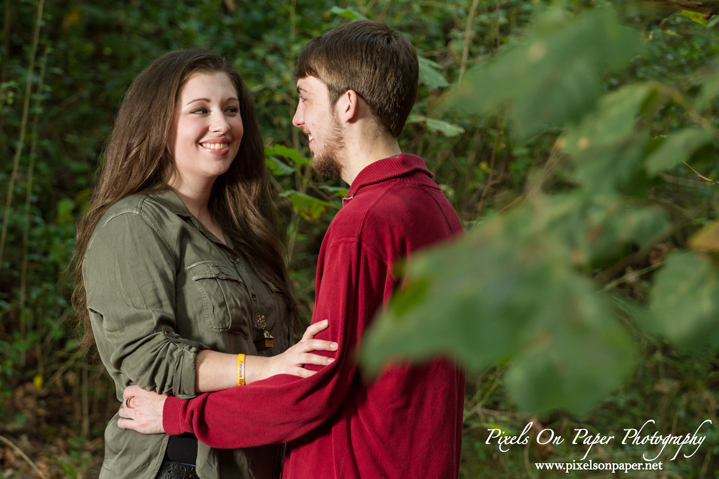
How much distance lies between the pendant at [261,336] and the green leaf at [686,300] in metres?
1.63

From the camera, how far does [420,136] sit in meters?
4.45

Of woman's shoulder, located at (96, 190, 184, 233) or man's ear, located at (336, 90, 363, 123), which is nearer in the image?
man's ear, located at (336, 90, 363, 123)

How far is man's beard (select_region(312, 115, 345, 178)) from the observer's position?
1.86 metres

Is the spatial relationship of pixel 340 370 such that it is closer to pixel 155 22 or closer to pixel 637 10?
pixel 637 10

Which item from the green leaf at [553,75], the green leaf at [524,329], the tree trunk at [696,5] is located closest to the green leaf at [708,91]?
the green leaf at [553,75]

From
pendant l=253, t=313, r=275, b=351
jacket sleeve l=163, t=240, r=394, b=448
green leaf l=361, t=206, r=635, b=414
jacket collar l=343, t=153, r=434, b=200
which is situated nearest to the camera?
green leaf l=361, t=206, r=635, b=414

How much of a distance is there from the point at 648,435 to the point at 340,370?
350 cm

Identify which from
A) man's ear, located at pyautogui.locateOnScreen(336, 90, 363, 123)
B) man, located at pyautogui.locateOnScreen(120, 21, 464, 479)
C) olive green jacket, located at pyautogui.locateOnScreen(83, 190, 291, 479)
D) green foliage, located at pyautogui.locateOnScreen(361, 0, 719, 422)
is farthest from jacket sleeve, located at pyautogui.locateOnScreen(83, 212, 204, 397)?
green foliage, located at pyautogui.locateOnScreen(361, 0, 719, 422)

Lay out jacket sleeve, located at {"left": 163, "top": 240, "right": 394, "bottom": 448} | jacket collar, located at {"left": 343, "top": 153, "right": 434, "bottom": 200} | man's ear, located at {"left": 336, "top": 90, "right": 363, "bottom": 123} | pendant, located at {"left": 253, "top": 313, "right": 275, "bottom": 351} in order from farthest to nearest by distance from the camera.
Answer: pendant, located at {"left": 253, "top": 313, "right": 275, "bottom": 351} < man's ear, located at {"left": 336, "top": 90, "right": 363, "bottom": 123} < jacket collar, located at {"left": 343, "top": 153, "right": 434, "bottom": 200} < jacket sleeve, located at {"left": 163, "top": 240, "right": 394, "bottom": 448}

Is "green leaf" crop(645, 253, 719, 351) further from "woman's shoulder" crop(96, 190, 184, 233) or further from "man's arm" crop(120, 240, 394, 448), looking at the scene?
"woman's shoulder" crop(96, 190, 184, 233)

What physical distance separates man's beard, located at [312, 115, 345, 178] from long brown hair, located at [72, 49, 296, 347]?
0.55m

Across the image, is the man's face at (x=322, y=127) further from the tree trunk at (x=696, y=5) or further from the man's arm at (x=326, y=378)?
the tree trunk at (x=696, y=5)

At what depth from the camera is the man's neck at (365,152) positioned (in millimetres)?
1832

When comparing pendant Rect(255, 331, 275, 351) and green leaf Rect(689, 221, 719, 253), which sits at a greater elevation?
green leaf Rect(689, 221, 719, 253)
